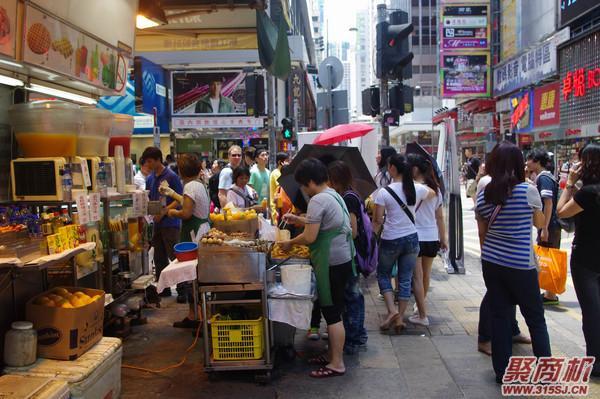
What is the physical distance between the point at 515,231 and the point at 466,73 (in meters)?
27.9

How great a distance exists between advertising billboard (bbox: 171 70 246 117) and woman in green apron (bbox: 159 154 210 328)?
18.2m

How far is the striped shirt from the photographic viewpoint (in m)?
4.06

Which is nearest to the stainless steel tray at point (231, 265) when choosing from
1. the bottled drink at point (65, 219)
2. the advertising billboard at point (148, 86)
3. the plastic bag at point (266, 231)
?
the plastic bag at point (266, 231)

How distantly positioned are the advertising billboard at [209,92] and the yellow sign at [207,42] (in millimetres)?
15512

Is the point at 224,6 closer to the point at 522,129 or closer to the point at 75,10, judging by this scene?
the point at 75,10

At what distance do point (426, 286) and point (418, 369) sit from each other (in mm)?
1710

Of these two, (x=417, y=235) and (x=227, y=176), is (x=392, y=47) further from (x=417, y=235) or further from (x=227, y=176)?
(x=417, y=235)

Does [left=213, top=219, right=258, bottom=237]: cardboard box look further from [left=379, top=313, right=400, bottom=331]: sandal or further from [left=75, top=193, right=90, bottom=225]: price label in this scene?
[left=379, top=313, right=400, bottom=331]: sandal

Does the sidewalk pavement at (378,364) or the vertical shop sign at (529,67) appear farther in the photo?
the vertical shop sign at (529,67)

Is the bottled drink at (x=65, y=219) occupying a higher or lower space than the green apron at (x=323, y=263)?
higher

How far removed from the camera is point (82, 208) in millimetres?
4531

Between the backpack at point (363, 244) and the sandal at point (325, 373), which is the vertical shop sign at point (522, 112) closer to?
the backpack at point (363, 244)

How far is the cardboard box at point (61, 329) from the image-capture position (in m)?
3.83

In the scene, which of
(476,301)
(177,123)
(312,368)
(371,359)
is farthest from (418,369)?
(177,123)
